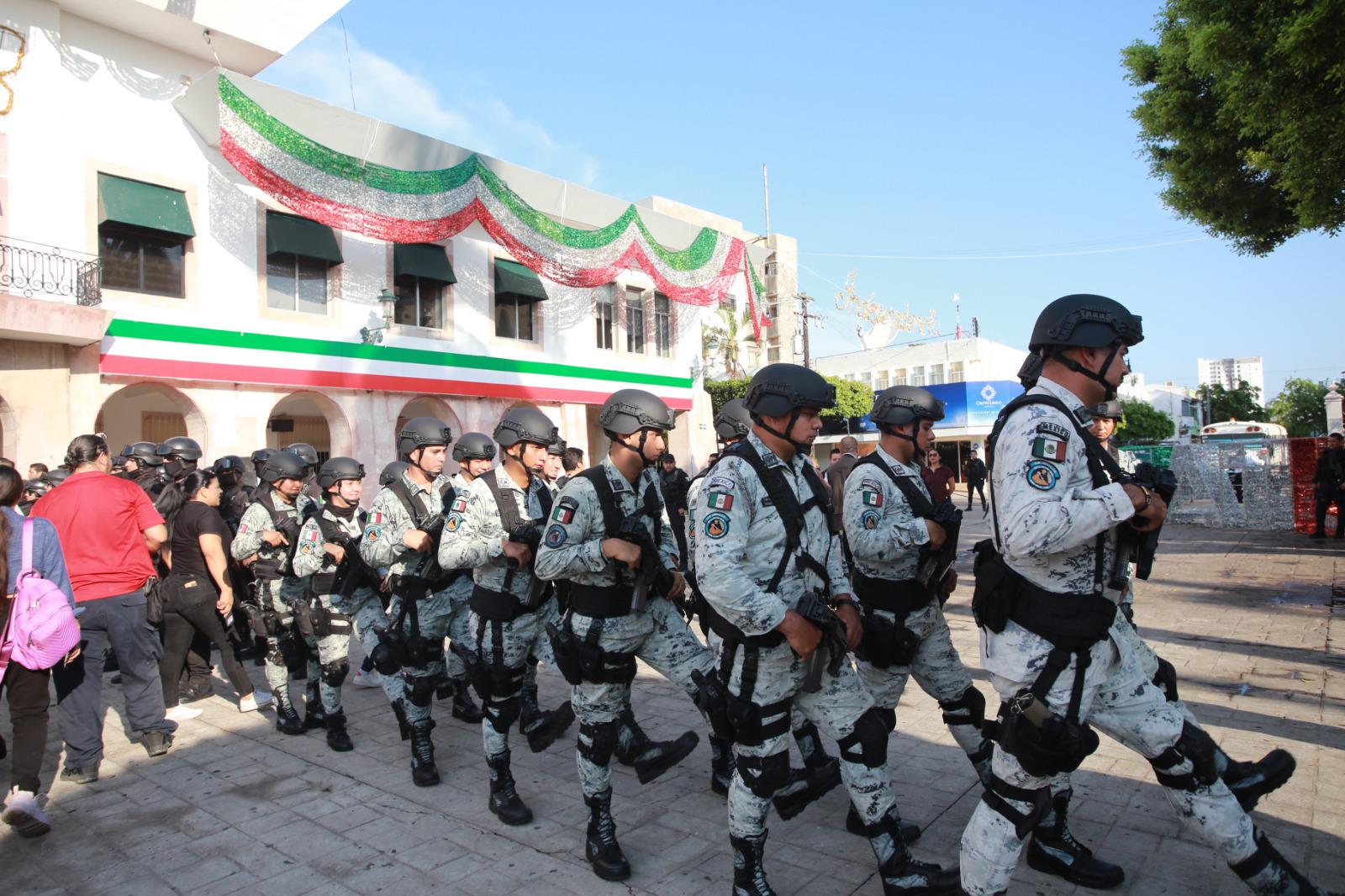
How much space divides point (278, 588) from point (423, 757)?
211 cm

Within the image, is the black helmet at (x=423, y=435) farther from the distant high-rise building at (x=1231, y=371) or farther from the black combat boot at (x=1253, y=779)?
the distant high-rise building at (x=1231, y=371)

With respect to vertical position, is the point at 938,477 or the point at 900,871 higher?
the point at 938,477

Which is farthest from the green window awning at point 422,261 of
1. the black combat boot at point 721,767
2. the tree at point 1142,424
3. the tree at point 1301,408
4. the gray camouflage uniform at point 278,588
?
the tree at point 1301,408

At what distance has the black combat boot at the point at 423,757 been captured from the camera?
4656 millimetres

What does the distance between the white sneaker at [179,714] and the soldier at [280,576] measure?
0.84 meters

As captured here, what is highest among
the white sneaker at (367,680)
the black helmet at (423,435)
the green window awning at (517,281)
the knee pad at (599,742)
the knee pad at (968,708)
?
the green window awning at (517,281)

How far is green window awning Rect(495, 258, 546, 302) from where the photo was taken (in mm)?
19391

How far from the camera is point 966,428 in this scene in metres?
34.0

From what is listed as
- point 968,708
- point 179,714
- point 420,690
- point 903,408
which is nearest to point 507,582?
point 420,690

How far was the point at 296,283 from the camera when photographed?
15.9 m

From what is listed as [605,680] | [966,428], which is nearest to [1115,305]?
[605,680]

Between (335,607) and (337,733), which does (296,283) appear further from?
(337,733)

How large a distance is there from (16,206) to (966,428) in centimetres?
3205

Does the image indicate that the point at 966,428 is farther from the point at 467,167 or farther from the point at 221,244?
the point at 221,244
